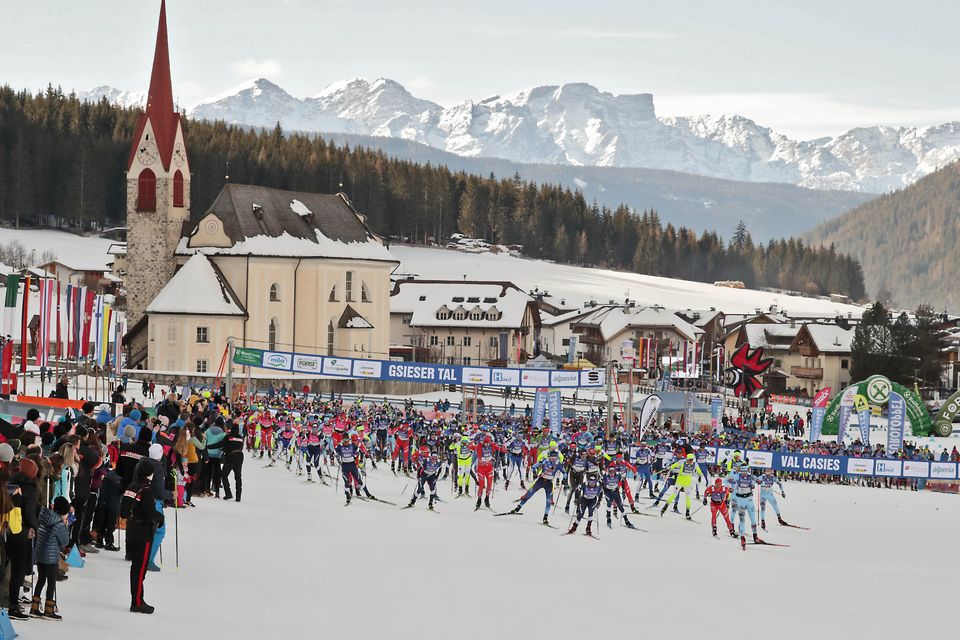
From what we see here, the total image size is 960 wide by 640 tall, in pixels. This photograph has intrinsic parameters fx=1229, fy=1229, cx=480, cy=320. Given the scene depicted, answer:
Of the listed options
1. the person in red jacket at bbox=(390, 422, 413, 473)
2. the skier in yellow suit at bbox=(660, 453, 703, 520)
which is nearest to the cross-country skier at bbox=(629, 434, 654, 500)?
the skier in yellow suit at bbox=(660, 453, 703, 520)

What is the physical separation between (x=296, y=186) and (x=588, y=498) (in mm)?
125158

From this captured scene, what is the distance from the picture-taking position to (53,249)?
119 metres

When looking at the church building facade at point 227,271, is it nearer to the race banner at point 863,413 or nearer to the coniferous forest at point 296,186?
the race banner at point 863,413

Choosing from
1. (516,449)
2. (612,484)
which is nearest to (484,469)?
(612,484)

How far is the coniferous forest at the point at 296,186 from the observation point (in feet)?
420

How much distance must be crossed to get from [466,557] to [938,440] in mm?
39741

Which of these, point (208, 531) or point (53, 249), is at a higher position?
point (53, 249)

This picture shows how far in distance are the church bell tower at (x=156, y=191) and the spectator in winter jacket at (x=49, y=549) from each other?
54095mm

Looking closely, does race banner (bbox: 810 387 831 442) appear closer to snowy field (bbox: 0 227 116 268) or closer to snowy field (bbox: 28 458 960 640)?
snowy field (bbox: 28 458 960 640)

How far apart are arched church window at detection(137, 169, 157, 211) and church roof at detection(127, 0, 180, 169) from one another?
1.25 m

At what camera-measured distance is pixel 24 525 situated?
1176cm

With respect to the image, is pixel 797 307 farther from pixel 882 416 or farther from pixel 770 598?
pixel 770 598

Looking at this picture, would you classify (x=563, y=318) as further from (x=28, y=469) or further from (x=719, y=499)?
(x=28, y=469)

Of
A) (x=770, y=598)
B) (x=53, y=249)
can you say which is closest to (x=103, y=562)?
(x=770, y=598)
